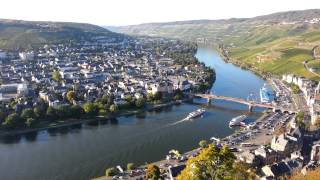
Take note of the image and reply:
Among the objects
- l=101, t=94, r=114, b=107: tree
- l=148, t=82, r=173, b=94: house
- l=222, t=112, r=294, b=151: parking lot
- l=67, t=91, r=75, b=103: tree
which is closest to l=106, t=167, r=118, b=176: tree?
l=222, t=112, r=294, b=151: parking lot

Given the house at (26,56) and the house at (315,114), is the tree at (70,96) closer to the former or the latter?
the house at (315,114)

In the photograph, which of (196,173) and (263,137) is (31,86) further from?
(196,173)

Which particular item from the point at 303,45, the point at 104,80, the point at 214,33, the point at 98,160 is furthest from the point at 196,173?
the point at 214,33

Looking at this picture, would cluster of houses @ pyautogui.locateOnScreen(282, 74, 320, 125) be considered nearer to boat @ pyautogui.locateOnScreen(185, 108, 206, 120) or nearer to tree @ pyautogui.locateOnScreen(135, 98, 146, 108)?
boat @ pyautogui.locateOnScreen(185, 108, 206, 120)

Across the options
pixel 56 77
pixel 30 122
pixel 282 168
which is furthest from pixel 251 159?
pixel 56 77

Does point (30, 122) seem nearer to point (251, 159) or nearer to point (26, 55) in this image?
point (251, 159)
